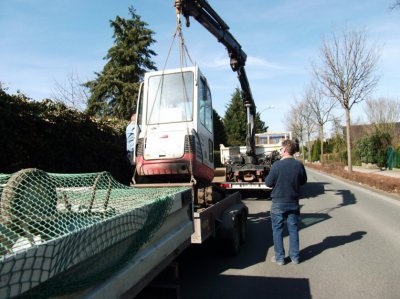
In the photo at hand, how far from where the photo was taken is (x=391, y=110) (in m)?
52.6

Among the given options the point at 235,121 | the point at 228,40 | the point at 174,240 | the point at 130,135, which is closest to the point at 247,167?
the point at 228,40

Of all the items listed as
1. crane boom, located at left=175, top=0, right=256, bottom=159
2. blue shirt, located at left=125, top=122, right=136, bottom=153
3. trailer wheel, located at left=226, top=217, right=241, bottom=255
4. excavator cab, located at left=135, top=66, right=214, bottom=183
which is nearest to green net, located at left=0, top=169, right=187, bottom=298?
excavator cab, located at left=135, top=66, right=214, bottom=183

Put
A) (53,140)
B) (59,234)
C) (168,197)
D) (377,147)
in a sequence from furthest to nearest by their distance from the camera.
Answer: (377,147)
(53,140)
(168,197)
(59,234)

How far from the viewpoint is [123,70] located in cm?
2592

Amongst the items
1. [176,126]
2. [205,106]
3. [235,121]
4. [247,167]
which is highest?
[235,121]

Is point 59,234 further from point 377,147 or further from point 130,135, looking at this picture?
point 377,147

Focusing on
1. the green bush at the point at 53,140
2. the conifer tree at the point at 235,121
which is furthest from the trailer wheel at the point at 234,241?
the conifer tree at the point at 235,121

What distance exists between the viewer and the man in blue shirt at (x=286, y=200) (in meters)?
5.91

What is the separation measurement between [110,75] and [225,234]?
71.9 ft

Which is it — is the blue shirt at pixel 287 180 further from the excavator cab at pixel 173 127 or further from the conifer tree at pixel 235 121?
the conifer tree at pixel 235 121

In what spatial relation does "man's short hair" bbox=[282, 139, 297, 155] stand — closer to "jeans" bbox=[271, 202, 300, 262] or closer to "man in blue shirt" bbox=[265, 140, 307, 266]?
"man in blue shirt" bbox=[265, 140, 307, 266]

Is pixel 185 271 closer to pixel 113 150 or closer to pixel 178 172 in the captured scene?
pixel 178 172

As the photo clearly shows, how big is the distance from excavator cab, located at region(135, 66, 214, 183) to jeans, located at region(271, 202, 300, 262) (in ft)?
4.89

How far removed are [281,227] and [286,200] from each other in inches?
17.2
